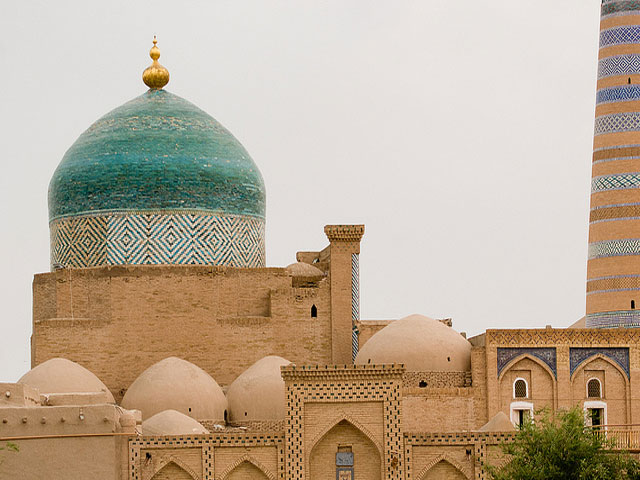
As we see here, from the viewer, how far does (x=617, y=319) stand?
31.9 meters

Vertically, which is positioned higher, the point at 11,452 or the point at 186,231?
the point at 186,231

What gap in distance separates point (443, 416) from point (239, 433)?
12.7ft

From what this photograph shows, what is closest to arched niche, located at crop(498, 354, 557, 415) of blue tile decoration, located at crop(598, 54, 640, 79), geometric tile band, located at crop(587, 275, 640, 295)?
geometric tile band, located at crop(587, 275, 640, 295)

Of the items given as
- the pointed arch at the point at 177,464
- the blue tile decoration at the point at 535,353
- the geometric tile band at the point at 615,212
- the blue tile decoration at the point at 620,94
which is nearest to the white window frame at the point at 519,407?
the blue tile decoration at the point at 535,353

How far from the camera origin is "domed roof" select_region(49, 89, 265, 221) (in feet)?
106

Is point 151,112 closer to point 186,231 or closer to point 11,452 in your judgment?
point 186,231


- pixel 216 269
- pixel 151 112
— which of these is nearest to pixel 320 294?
pixel 216 269

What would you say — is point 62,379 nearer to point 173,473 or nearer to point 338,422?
point 173,473

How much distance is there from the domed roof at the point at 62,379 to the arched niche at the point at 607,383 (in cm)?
746

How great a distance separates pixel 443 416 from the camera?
28.9 m

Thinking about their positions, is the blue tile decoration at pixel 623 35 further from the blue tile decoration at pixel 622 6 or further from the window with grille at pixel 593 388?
the window with grille at pixel 593 388

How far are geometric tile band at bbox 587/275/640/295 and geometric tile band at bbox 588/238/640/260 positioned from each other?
1.35ft

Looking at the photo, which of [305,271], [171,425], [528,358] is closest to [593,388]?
[528,358]

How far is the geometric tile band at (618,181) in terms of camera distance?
3200 cm
